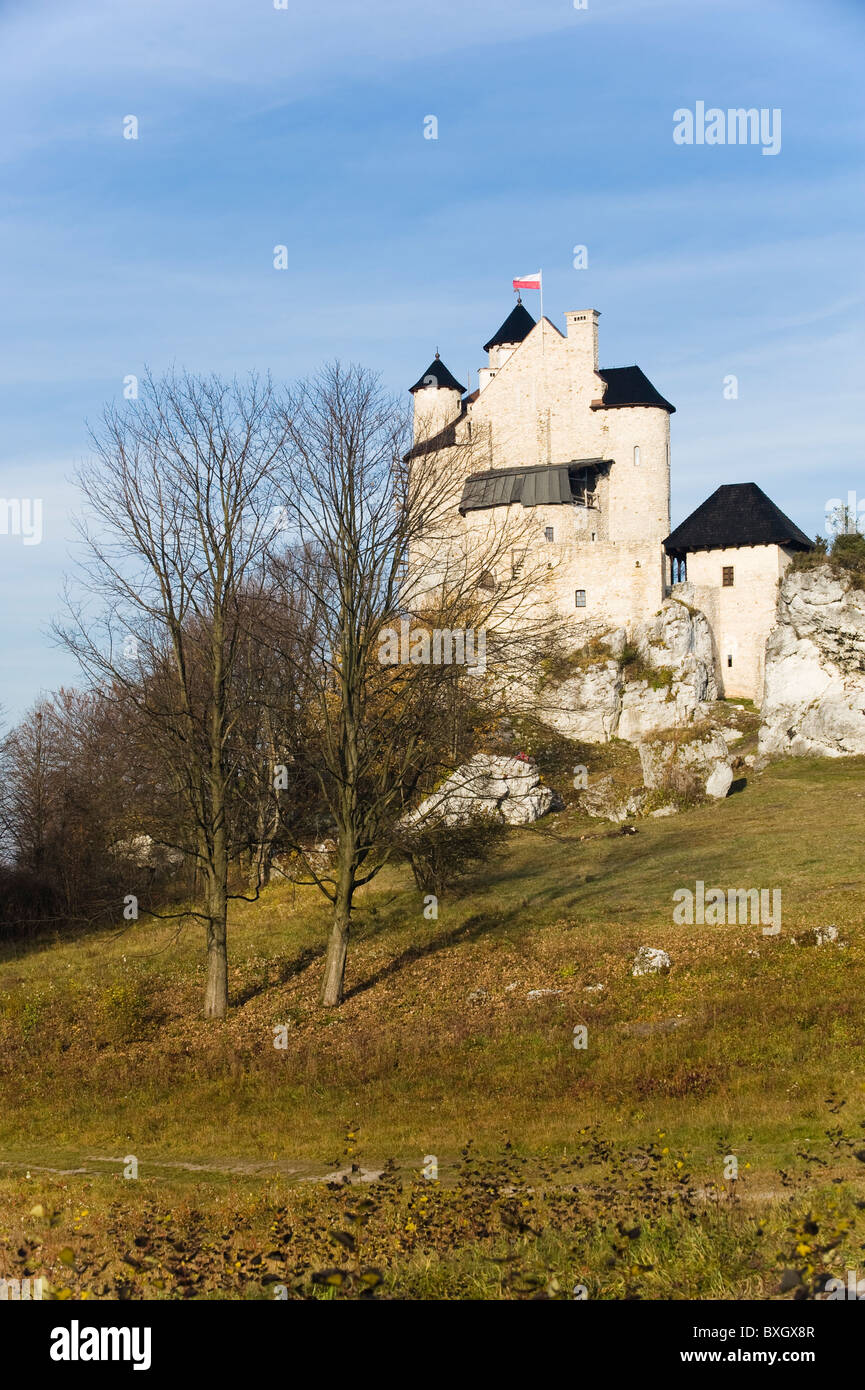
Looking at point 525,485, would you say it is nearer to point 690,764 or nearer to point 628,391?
point 628,391

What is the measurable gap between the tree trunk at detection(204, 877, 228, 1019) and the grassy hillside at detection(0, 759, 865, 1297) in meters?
0.41

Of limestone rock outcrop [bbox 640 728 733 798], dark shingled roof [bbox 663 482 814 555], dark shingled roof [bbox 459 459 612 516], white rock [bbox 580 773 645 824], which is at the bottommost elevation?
white rock [bbox 580 773 645 824]

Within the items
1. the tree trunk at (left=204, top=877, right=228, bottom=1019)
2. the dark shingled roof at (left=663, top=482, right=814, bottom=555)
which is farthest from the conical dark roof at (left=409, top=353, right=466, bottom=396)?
the tree trunk at (left=204, top=877, right=228, bottom=1019)

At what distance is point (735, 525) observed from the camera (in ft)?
198

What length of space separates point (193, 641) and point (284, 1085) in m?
18.1

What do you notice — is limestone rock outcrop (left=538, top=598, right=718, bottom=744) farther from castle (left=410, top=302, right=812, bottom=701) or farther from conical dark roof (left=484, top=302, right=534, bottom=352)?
conical dark roof (left=484, top=302, right=534, bottom=352)

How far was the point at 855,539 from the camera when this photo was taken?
60062 mm

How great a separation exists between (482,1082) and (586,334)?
52.6 m

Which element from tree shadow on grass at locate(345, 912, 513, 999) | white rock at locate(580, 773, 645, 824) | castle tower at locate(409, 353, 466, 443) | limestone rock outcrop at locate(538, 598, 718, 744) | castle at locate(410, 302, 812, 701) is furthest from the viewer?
castle tower at locate(409, 353, 466, 443)

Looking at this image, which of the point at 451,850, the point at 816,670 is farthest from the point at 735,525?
the point at 451,850

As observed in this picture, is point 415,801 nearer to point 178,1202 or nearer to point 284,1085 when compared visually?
point 284,1085

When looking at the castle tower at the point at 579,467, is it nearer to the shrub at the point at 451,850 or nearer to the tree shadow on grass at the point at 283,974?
the shrub at the point at 451,850

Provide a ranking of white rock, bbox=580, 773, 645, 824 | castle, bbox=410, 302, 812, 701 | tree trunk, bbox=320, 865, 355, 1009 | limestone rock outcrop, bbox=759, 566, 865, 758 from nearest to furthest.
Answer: tree trunk, bbox=320, 865, 355, 1009 → white rock, bbox=580, 773, 645, 824 → limestone rock outcrop, bbox=759, 566, 865, 758 → castle, bbox=410, 302, 812, 701

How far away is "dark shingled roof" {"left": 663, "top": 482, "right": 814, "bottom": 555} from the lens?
5962 cm
